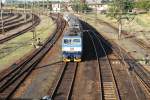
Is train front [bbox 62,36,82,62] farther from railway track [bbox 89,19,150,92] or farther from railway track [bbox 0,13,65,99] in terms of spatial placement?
railway track [bbox 89,19,150,92]

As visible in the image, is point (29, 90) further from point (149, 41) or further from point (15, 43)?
point (149, 41)

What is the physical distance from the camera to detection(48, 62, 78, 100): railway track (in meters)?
24.5

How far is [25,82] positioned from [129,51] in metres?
19.1

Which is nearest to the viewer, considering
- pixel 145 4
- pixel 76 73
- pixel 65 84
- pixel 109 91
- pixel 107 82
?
pixel 109 91

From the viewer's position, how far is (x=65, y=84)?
27.8 meters

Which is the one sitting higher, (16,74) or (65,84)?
(16,74)

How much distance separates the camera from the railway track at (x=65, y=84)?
24.5 m

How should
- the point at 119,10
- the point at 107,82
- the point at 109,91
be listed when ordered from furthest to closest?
the point at 119,10 < the point at 107,82 < the point at 109,91

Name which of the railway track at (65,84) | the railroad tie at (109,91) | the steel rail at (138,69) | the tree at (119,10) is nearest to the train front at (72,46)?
the railway track at (65,84)

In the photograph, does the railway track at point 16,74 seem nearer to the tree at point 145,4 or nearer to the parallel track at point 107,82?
the parallel track at point 107,82

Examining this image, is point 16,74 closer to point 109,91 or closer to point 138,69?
point 109,91

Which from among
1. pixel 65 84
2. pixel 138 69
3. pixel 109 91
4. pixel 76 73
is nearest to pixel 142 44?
pixel 138 69

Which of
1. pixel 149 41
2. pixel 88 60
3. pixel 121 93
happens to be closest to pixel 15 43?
pixel 88 60

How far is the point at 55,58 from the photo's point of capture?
38.7 meters
